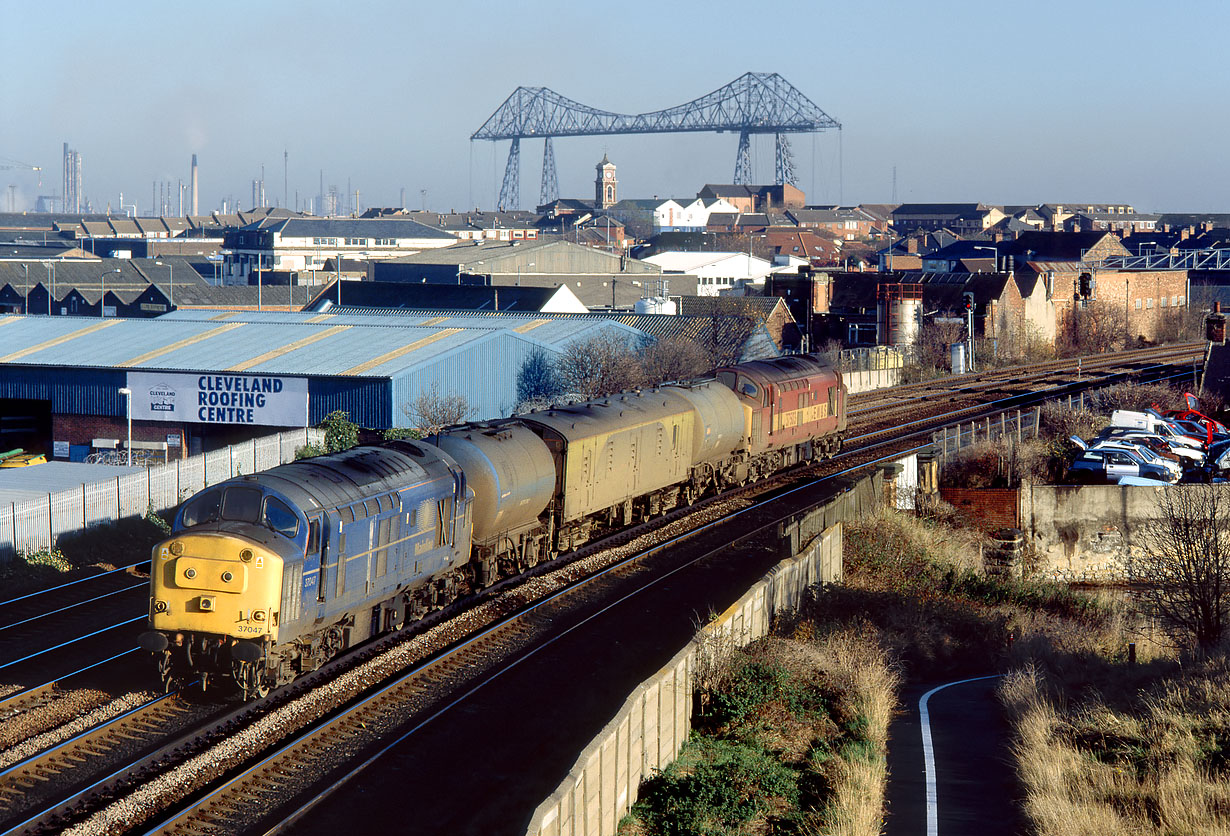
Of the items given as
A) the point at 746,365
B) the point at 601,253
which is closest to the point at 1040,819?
the point at 746,365

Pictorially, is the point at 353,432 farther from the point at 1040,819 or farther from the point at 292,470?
the point at 1040,819

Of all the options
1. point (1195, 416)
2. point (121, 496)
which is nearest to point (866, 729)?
point (121, 496)

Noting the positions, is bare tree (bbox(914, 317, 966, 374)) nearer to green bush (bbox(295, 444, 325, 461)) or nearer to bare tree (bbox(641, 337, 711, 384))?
bare tree (bbox(641, 337, 711, 384))

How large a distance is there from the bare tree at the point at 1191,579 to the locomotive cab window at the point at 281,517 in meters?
18.4

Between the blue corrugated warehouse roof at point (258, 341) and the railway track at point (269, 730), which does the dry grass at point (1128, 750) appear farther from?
the blue corrugated warehouse roof at point (258, 341)

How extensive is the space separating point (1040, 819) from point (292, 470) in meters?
12.2

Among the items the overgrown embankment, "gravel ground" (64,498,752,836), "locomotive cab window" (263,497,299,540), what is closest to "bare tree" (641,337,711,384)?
the overgrown embankment

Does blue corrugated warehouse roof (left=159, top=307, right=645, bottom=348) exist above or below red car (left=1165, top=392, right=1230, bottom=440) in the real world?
above

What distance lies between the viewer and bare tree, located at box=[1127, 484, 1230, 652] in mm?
28391

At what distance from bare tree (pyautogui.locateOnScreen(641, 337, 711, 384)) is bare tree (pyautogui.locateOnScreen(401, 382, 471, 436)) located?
12.6 metres

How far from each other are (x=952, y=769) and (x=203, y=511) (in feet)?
38.1

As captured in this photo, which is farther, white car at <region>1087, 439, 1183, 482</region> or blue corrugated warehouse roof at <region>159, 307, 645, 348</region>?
blue corrugated warehouse roof at <region>159, 307, 645, 348</region>

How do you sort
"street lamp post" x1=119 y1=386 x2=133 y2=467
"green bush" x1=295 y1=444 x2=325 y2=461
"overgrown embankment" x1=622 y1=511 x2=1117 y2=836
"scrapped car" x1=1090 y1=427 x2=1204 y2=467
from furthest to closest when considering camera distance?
1. "street lamp post" x1=119 y1=386 x2=133 y2=467
2. "scrapped car" x1=1090 y1=427 x2=1204 y2=467
3. "green bush" x1=295 y1=444 x2=325 y2=461
4. "overgrown embankment" x1=622 y1=511 x2=1117 y2=836

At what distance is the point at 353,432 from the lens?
4541cm
